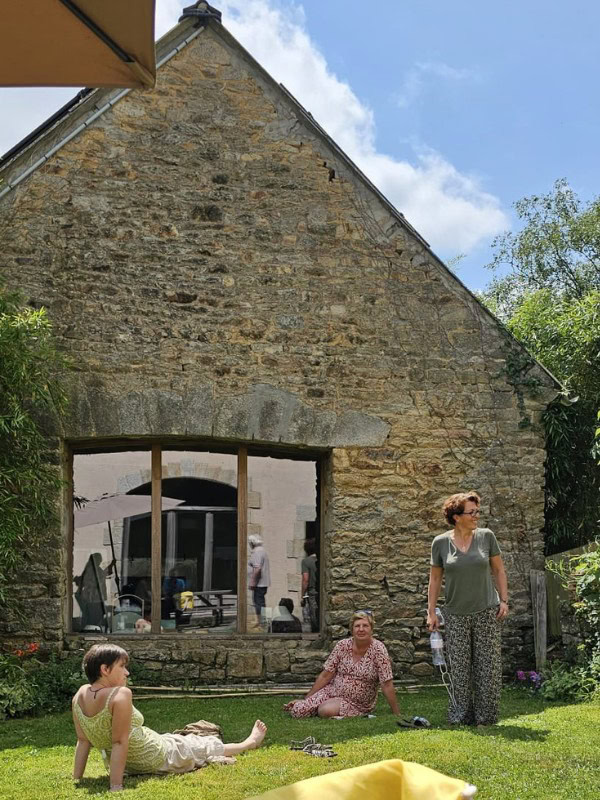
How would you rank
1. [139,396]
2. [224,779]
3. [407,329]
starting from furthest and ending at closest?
[407,329] → [139,396] → [224,779]

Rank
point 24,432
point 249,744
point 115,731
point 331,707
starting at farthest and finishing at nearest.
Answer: point 24,432 → point 331,707 → point 249,744 → point 115,731

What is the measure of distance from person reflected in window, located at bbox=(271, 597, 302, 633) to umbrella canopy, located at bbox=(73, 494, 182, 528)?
4.66 feet

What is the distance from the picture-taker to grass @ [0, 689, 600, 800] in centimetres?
491

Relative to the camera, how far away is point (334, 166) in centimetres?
950

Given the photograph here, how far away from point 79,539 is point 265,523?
1.70 metres

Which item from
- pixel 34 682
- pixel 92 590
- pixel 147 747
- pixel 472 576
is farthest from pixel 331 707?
pixel 92 590

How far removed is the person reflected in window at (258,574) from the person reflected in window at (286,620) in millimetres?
159

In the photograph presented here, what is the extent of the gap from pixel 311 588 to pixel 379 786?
21.4 feet

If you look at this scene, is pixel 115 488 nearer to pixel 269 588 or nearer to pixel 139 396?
pixel 139 396

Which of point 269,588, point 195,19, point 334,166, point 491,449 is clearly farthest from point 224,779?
point 195,19

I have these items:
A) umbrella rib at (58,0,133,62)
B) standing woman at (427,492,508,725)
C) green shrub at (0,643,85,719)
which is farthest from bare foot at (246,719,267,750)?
umbrella rib at (58,0,133,62)

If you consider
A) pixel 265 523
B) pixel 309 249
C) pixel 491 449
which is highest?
pixel 309 249

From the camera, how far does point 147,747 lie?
17.3 feet

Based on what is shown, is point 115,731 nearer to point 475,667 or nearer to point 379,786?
point 475,667
